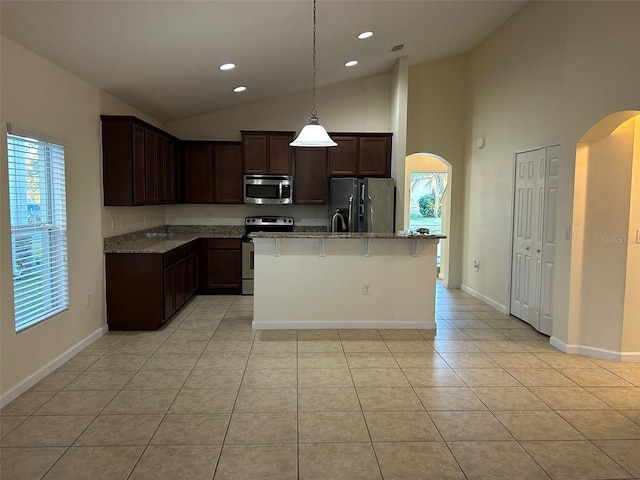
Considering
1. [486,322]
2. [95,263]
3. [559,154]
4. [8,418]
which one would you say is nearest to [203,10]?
[95,263]

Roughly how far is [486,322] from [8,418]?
4.78 m

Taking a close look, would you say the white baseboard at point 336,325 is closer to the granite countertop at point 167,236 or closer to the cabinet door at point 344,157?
the granite countertop at point 167,236

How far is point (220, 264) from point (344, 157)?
2.51m

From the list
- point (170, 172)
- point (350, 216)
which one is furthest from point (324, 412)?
point (170, 172)

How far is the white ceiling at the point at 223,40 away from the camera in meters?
3.25

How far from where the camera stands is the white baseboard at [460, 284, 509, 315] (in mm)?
5976

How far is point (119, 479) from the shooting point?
2.37 metres

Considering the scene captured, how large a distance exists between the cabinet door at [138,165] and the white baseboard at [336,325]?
189 cm

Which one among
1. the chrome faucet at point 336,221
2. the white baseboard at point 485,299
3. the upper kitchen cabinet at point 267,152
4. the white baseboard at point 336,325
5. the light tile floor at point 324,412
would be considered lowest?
the light tile floor at point 324,412

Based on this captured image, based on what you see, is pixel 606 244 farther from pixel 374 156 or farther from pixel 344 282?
pixel 374 156

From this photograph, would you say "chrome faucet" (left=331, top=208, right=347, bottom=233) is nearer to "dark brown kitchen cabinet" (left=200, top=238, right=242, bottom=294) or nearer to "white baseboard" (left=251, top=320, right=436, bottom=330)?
"dark brown kitchen cabinet" (left=200, top=238, right=242, bottom=294)

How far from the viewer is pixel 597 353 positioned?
169 inches

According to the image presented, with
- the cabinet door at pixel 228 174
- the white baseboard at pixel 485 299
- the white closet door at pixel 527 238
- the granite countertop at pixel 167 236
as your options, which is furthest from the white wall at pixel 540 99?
the cabinet door at pixel 228 174

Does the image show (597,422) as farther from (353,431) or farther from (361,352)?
(361,352)
